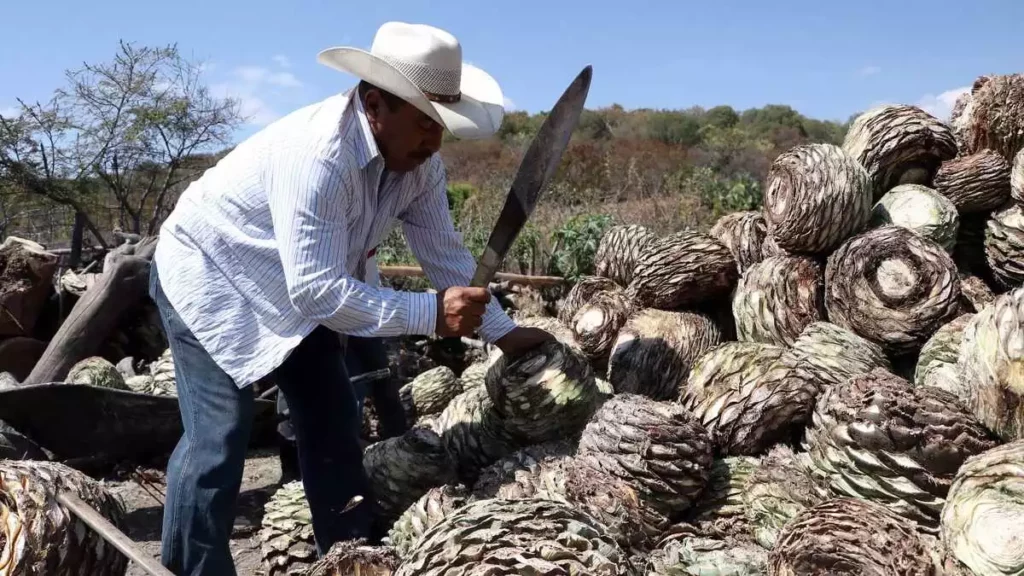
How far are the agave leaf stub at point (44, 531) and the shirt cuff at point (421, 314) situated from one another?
3.74ft

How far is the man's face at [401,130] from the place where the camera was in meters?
2.61

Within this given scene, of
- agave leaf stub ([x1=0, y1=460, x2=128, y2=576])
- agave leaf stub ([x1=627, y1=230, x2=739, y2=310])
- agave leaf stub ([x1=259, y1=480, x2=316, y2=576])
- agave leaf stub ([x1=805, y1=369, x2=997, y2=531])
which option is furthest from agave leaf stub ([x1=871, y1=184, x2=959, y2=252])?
agave leaf stub ([x1=0, y1=460, x2=128, y2=576])

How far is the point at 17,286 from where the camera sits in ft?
22.5

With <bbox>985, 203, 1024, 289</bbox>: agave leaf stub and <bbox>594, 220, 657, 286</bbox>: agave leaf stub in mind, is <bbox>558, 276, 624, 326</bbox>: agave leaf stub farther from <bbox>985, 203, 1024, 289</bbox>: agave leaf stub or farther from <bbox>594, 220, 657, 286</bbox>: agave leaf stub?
<bbox>985, 203, 1024, 289</bbox>: agave leaf stub

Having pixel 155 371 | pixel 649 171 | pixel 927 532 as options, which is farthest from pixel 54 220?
pixel 927 532

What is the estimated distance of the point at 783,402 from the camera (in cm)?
283

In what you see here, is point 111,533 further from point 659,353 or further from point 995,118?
point 995,118

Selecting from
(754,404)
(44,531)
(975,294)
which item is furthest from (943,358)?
(44,531)

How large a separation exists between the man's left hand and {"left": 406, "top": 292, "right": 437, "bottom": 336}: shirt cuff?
48 centimetres

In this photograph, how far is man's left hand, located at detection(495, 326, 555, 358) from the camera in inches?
122

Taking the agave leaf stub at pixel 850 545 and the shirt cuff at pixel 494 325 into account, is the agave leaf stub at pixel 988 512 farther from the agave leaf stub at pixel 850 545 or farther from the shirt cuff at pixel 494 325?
the shirt cuff at pixel 494 325

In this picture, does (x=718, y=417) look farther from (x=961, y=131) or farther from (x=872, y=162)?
(x=961, y=131)

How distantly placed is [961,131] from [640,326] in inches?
70.6

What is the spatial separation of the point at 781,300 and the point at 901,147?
0.98 meters
